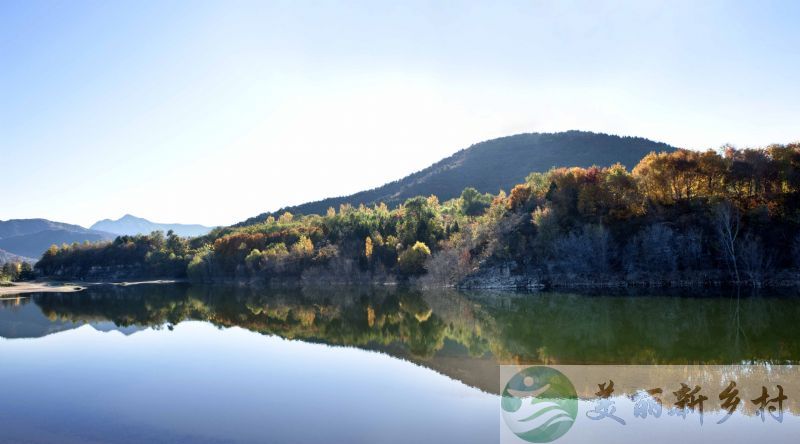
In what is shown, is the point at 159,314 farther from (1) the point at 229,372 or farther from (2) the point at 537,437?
(2) the point at 537,437

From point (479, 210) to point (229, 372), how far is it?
63611 millimetres

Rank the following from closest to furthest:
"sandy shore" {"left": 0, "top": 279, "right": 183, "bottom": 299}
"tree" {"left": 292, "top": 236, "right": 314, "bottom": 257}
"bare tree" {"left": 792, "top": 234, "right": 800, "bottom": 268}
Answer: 1. "bare tree" {"left": 792, "top": 234, "right": 800, "bottom": 268}
2. "sandy shore" {"left": 0, "top": 279, "right": 183, "bottom": 299}
3. "tree" {"left": 292, "top": 236, "right": 314, "bottom": 257}

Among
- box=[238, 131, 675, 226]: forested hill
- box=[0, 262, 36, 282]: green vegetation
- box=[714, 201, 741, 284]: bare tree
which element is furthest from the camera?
box=[238, 131, 675, 226]: forested hill

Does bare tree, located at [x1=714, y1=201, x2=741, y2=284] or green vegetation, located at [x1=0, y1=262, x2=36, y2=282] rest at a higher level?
bare tree, located at [x1=714, y1=201, x2=741, y2=284]

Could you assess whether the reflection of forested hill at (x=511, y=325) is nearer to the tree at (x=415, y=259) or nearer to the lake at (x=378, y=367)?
the lake at (x=378, y=367)

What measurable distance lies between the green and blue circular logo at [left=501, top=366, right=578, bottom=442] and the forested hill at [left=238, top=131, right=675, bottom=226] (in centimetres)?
9831

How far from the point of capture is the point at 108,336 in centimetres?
2922

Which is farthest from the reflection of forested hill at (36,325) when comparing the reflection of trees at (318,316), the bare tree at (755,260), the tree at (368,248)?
the bare tree at (755,260)

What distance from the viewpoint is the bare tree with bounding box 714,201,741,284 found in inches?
1651

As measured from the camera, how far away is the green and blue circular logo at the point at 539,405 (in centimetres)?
1029

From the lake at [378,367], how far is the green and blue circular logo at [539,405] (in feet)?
0.92

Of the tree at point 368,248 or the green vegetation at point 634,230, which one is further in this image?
the tree at point 368,248

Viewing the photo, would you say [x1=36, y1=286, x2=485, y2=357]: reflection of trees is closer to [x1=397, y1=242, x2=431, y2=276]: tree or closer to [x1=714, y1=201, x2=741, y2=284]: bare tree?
[x1=397, y1=242, x2=431, y2=276]: tree

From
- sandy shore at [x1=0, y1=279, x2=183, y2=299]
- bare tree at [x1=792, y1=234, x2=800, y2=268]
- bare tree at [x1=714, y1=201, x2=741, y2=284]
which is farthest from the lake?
sandy shore at [x1=0, y1=279, x2=183, y2=299]
